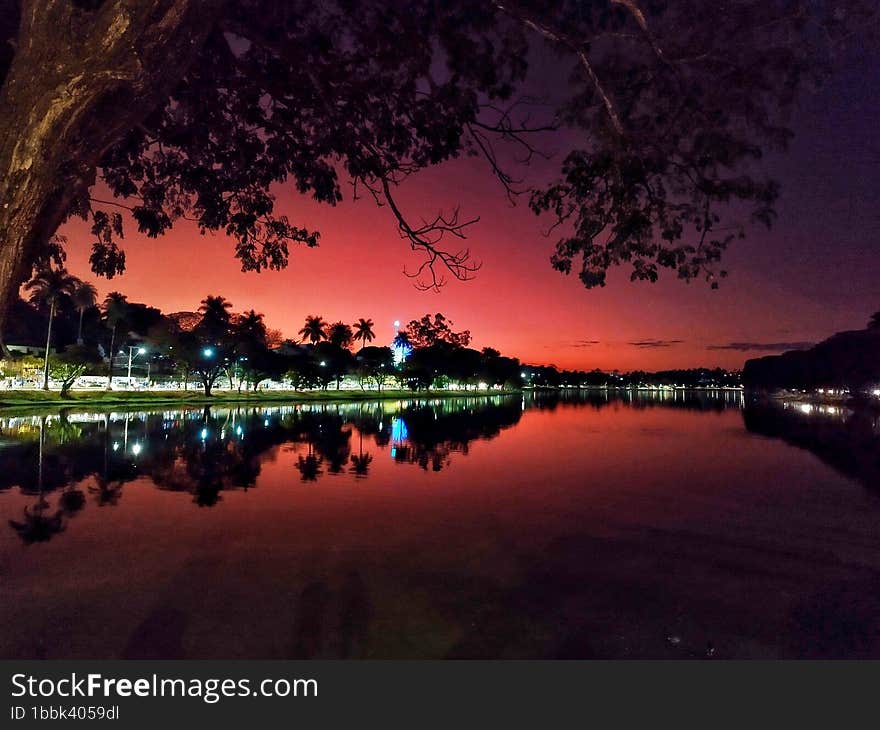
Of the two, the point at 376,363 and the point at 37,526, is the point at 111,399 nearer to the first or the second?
the point at 37,526

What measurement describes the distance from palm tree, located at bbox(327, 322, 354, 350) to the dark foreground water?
104m

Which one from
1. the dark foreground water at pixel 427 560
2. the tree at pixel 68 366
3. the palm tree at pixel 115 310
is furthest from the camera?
the palm tree at pixel 115 310

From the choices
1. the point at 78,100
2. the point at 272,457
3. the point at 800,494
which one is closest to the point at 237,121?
the point at 78,100

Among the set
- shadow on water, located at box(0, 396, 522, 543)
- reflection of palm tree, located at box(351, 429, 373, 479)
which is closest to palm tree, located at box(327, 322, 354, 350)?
shadow on water, located at box(0, 396, 522, 543)

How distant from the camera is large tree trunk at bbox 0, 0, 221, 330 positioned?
3.58m

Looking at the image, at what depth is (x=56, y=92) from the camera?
360cm

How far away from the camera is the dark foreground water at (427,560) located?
554 cm

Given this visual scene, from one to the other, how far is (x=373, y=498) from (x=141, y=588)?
19.9 ft

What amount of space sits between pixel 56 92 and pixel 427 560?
6739 millimetres

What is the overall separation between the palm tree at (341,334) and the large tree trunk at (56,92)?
117451 mm

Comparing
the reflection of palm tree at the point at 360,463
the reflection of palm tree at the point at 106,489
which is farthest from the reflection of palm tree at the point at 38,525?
the reflection of palm tree at the point at 360,463

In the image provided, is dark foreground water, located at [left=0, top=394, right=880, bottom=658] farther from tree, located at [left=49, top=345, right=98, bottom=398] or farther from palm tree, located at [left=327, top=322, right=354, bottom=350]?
palm tree, located at [left=327, top=322, right=354, bottom=350]

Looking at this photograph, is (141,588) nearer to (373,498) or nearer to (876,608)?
(373,498)

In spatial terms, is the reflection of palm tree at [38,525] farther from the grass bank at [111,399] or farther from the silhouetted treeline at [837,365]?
the silhouetted treeline at [837,365]
